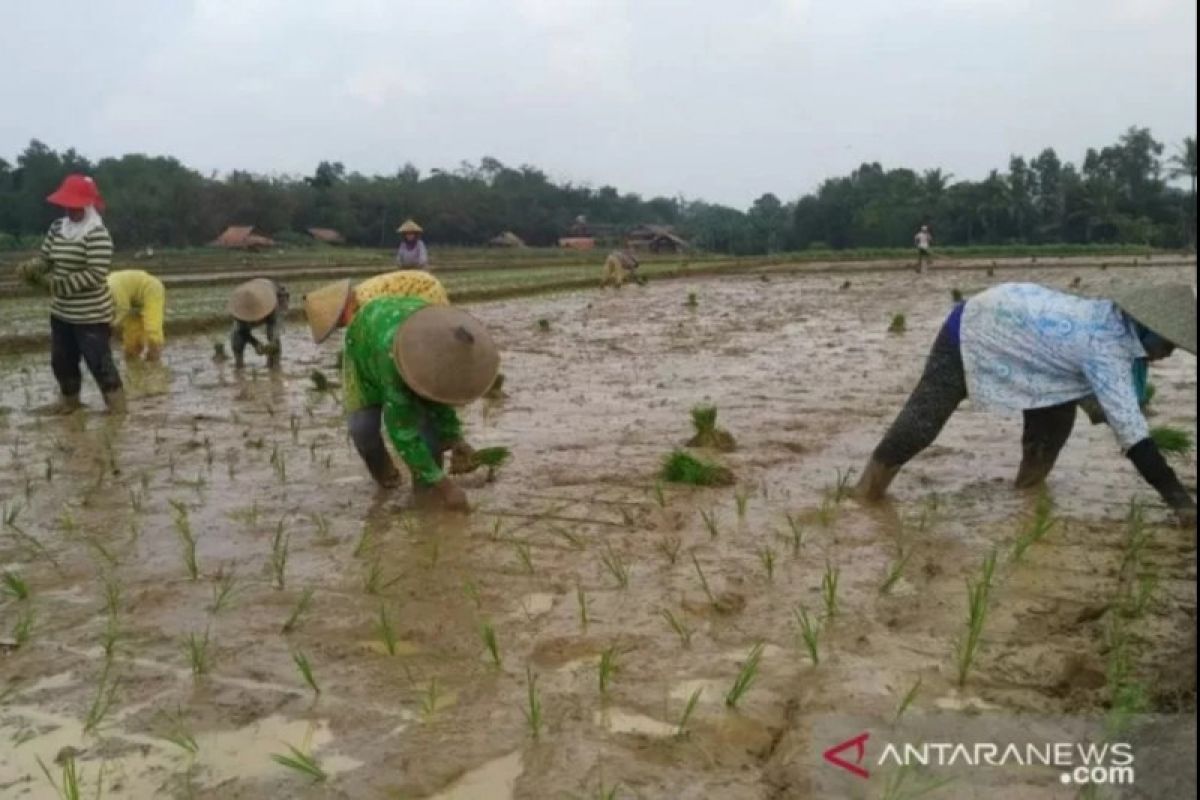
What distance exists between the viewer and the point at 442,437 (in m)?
4.76

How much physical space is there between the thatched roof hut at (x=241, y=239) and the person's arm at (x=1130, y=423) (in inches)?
1618

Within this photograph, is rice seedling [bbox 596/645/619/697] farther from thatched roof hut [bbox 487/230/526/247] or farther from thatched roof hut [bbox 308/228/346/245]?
thatched roof hut [bbox 487/230/526/247]

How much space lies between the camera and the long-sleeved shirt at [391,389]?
172 inches

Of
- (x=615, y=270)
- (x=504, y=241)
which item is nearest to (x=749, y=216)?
(x=504, y=241)

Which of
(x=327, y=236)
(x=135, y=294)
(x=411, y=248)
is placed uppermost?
(x=327, y=236)

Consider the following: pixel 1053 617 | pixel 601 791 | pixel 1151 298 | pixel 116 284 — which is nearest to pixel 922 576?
pixel 1053 617

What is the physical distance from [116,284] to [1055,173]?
51.5 metres

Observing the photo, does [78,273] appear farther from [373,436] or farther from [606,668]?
[606,668]

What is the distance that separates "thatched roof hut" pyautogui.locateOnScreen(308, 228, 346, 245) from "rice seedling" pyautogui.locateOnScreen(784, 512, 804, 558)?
156ft

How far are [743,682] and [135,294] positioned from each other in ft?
25.9

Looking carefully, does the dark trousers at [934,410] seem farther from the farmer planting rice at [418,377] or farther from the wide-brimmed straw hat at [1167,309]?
the farmer planting rice at [418,377]

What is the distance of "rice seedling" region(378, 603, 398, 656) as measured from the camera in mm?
3032

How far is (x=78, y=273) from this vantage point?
7203 millimetres

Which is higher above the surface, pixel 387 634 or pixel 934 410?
pixel 934 410
